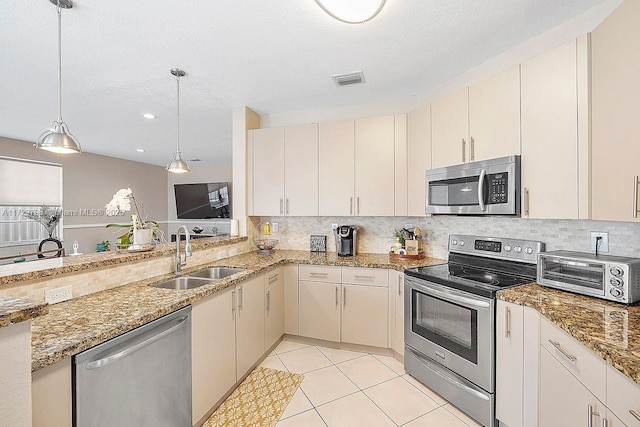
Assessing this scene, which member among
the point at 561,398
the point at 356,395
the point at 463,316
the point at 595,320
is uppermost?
the point at 595,320

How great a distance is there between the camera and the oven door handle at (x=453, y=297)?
5.93 ft

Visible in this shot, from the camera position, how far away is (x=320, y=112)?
11.1 ft

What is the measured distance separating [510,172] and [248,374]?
8.01 ft

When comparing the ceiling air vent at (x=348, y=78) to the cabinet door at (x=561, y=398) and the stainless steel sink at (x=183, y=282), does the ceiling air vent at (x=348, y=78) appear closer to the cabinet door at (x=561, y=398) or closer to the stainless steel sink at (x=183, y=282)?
the stainless steel sink at (x=183, y=282)

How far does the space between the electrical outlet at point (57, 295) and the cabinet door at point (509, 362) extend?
2422 millimetres

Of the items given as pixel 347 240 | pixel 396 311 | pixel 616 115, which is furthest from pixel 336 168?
pixel 616 115

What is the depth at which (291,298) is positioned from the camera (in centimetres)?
295

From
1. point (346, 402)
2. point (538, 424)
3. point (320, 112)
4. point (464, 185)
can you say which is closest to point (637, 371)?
point (538, 424)

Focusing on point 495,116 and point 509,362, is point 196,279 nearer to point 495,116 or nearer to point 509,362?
point 509,362

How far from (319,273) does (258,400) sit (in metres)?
1.15

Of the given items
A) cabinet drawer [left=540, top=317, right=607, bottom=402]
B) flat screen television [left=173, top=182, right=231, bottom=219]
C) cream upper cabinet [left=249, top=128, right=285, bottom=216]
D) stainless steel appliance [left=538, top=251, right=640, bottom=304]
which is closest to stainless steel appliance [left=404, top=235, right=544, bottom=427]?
stainless steel appliance [left=538, top=251, right=640, bottom=304]

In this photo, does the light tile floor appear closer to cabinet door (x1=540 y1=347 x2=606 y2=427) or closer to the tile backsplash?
cabinet door (x1=540 y1=347 x2=606 y2=427)

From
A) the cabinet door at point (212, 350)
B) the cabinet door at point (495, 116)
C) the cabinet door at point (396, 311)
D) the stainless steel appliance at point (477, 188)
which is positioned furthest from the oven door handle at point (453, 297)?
the cabinet door at point (212, 350)

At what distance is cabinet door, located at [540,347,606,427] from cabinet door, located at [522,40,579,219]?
83 cm
